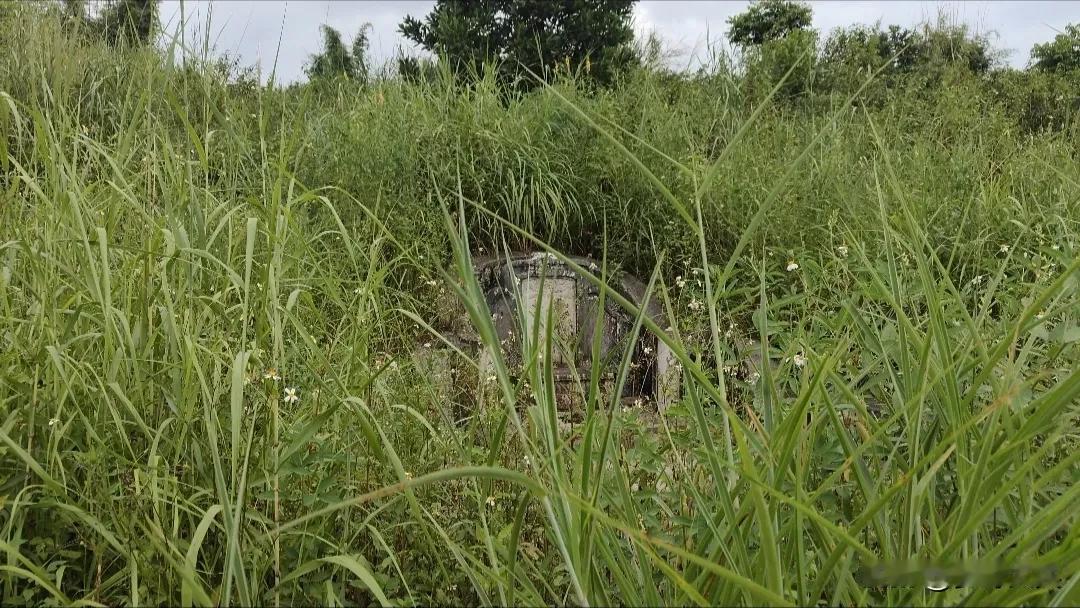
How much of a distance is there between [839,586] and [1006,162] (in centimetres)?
391

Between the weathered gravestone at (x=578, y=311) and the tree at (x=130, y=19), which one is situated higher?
the tree at (x=130, y=19)

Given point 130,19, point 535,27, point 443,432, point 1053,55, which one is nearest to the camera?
point 443,432

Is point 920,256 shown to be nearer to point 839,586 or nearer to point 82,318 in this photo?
point 839,586

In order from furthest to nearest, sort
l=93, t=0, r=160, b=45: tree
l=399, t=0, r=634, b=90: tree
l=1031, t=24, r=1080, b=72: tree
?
1. l=1031, t=24, r=1080, b=72: tree
2. l=399, t=0, r=634, b=90: tree
3. l=93, t=0, r=160, b=45: tree

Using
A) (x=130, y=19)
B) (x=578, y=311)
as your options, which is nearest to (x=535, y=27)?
(x=578, y=311)

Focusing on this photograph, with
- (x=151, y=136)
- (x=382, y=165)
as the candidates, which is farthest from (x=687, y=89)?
(x=151, y=136)

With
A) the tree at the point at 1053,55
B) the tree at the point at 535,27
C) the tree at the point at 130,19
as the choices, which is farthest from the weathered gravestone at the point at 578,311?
the tree at the point at 1053,55

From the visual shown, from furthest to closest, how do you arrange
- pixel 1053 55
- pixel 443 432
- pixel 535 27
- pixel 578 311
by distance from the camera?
pixel 1053 55 < pixel 535 27 < pixel 578 311 < pixel 443 432

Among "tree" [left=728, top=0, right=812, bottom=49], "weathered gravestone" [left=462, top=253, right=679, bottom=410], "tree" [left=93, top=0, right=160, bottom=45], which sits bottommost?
"weathered gravestone" [left=462, top=253, right=679, bottom=410]

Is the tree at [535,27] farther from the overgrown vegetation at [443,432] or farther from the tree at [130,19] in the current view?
the overgrown vegetation at [443,432]

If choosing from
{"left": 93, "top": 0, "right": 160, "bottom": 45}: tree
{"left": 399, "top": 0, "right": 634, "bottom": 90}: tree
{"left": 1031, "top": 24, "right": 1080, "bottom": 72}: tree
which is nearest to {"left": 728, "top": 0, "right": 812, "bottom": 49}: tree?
{"left": 1031, "top": 24, "right": 1080, "bottom": 72}: tree

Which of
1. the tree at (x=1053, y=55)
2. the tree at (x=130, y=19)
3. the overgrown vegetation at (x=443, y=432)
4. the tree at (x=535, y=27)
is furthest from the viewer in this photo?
the tree at (x=1053, y=55)

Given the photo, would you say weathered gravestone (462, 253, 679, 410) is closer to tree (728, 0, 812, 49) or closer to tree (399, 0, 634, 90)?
tree (399, 0, 634, 90)

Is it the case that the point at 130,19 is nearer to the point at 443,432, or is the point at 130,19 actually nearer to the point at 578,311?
the point at 443,432
